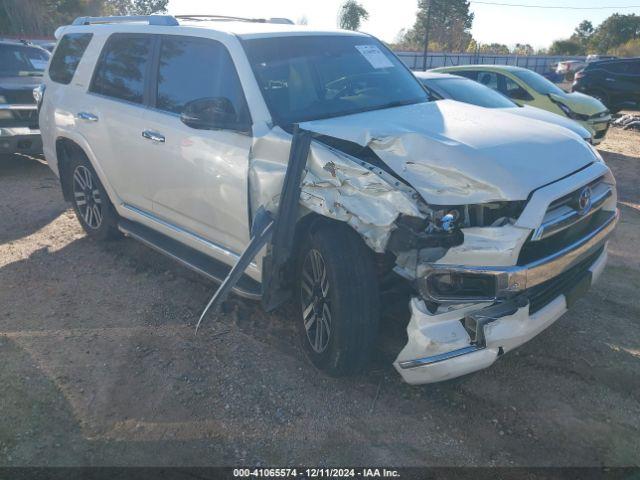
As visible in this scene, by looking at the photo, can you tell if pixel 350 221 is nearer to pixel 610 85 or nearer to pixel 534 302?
pixel 534 302

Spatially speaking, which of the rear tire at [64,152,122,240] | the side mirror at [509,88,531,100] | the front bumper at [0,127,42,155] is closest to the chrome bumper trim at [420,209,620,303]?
the rear tire at [64,152,122,240]

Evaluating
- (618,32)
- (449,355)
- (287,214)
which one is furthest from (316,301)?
(618,32)

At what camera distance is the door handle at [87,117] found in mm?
4750

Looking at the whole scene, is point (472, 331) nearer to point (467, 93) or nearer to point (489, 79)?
point (467, 93)

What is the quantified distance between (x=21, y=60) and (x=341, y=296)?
8.66 metres

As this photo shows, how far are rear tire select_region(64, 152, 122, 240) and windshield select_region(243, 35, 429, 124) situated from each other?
91.2 inches

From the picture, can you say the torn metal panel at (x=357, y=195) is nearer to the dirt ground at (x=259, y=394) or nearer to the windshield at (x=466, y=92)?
the dirt ground at (x=259, y=394)

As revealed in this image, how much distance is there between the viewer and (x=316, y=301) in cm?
323

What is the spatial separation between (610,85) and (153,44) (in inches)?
610

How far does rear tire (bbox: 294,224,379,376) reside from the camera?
292cm

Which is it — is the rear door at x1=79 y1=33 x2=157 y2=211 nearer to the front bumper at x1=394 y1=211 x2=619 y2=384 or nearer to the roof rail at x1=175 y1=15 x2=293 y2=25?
the roof rail at x1=175 y1=15 x2=293 y2=25

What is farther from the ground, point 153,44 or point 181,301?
point 153,44

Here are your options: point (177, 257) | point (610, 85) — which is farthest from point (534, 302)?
point (610, 85)

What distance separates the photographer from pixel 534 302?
114 inches
